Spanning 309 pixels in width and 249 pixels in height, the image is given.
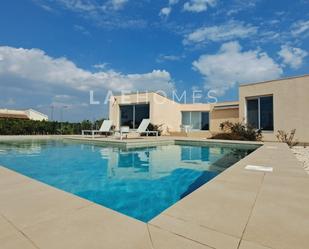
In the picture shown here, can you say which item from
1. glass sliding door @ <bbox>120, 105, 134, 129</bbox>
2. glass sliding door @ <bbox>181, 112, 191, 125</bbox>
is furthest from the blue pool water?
glass sliding door @ <bbox>181, 112, 191, 125</bbox>

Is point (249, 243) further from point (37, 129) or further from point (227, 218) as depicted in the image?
point (37, 129)

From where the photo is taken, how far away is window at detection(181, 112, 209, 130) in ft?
68.6

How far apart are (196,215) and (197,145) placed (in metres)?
10.9

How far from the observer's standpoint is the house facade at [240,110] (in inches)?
472

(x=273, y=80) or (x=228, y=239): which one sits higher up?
(x=273, y=80)

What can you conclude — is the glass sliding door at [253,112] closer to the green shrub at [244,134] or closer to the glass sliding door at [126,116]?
the green shrub at [244,134]

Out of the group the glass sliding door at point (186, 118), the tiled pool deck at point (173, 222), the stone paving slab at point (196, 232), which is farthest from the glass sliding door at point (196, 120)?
the stone paving slab at point (196, 232)

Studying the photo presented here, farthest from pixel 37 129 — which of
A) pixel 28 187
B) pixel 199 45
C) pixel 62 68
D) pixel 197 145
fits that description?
pixel 28 187

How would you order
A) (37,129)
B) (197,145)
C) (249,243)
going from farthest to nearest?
(37,129) → (197,145) → (249,243)

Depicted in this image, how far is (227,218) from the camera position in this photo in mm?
2014

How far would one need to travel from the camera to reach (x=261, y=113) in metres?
13.7

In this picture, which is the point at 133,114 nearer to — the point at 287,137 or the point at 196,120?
the point at 196,120

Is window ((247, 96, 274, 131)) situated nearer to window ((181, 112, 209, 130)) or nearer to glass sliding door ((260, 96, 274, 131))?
glass sliding door ((260, 96, 274, 131))

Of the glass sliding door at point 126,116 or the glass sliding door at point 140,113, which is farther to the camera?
the glass sliding door at point 126,116
